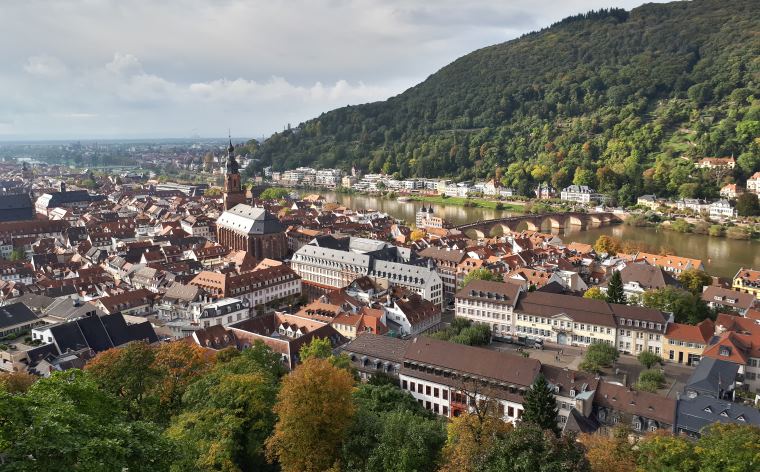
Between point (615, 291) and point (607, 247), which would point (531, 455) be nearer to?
point (615, 291)

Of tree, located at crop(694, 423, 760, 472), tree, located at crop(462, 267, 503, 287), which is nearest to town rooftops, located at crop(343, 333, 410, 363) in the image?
tree, located at crop(694, 423, 760, 472)

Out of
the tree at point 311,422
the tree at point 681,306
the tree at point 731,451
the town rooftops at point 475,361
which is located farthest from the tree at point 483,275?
the tree at point 731,451

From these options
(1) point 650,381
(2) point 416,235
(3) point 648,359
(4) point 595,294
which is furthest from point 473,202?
(1) point 650,381

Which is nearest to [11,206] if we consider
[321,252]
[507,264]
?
[321,252]

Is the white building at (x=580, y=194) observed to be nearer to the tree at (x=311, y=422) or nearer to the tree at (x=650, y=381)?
the tree at (x=650, y=381)

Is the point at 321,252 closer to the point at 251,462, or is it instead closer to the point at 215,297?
the point at 215,297

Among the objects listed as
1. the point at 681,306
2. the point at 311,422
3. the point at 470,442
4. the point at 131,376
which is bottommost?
the point at 681,306
